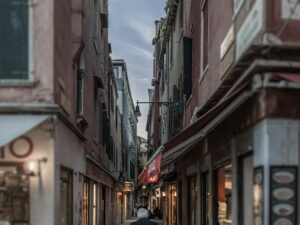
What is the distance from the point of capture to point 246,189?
33.4 feet

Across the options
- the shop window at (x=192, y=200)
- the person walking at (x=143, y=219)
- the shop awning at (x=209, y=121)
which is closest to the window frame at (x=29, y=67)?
the shop awning at (x=209, y=121)

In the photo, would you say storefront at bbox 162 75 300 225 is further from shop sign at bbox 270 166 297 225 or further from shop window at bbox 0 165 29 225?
shop window at bbox 0 165 29 225

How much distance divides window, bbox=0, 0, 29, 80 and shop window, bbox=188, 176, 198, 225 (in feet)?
28.8

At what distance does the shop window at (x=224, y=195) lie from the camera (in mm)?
11961

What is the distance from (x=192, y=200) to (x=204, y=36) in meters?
5.52

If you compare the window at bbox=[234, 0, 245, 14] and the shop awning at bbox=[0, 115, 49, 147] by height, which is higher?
the window at bbox=[234, 0, 245, 14]

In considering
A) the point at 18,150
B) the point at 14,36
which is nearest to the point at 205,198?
the point at 18,150

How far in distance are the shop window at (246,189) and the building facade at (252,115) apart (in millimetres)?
15

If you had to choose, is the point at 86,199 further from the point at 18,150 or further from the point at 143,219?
the point at 18,150

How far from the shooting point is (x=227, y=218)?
1230 centimetres

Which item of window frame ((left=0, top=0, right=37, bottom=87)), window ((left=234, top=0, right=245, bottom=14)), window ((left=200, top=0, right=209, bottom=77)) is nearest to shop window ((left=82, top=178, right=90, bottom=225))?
window ((left=200, top=0, right=209, bottom=77))

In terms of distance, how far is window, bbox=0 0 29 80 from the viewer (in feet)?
34.2

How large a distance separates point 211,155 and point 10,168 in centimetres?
508

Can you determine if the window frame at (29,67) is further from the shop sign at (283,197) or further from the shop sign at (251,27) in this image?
the shop sign at (283,197)
